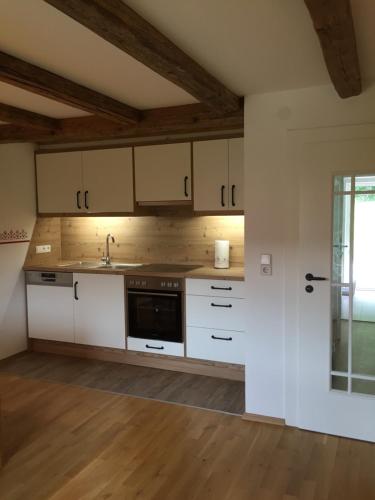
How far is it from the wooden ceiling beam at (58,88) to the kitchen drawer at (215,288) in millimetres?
1535

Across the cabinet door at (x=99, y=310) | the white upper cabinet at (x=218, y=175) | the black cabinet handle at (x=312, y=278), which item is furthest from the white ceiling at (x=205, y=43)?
the cabinet door at (x=99, y=310)

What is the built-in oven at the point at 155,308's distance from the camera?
163 inches

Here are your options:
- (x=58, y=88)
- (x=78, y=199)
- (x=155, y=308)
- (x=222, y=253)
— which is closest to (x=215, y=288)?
(x=222, y=253)

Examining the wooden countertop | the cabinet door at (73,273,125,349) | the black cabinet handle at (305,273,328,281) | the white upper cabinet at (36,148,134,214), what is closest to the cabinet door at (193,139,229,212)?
the wooden countertop

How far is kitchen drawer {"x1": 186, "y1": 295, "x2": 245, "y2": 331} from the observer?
3906 millimetres

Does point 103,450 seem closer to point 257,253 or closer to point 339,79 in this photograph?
point 257,253

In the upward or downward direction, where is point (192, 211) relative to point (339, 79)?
downward

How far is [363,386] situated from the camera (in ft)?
9.70

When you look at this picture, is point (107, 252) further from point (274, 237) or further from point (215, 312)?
point (274, 237)

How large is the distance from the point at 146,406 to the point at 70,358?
150cm

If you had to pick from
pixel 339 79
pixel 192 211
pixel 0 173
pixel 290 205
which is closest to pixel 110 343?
pixel 192 211

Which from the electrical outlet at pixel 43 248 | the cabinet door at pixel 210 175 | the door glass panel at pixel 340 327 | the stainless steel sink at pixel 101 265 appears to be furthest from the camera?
the electrical outlet at pixel 43 248

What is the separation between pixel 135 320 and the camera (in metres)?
4.36

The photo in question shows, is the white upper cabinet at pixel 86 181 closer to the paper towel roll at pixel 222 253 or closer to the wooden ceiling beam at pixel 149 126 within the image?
the wooden ceiling beam at pixel 149 126
